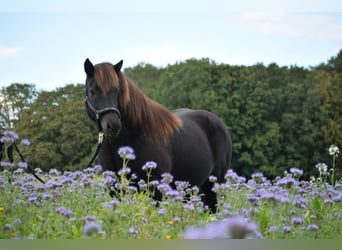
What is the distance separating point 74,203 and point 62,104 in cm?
3031

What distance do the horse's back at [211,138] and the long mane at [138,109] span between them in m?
0.89

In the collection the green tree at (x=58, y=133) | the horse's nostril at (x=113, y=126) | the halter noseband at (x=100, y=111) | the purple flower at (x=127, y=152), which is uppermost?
the halter noseband at (x=100, y=111)

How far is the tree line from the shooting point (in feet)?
91.3

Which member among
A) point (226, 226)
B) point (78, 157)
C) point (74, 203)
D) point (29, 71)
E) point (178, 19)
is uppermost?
point (178, 19)

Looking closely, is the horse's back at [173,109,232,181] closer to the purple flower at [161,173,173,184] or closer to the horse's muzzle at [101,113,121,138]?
the horse's muzzle at [101,113,121,138]

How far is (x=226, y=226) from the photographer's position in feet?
5.61

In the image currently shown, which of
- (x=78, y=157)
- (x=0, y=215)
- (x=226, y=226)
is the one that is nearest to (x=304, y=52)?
(x=0, y=215)

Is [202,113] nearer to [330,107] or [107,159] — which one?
[107,159]

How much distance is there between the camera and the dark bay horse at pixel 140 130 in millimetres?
5086

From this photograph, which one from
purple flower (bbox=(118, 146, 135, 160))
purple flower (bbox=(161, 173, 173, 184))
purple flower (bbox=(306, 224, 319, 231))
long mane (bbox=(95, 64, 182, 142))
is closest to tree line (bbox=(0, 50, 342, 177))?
long mane (bbox=(95, 64, 182, 142))

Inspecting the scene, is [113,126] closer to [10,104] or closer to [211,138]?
[211,138]

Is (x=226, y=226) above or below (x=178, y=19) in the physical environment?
below

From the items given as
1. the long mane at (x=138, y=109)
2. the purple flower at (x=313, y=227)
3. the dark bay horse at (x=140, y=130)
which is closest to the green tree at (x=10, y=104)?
the dark bay horse at (x=140, y=130)

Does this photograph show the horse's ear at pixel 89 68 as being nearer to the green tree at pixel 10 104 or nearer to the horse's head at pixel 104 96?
the horse's head at pixel 104 96
